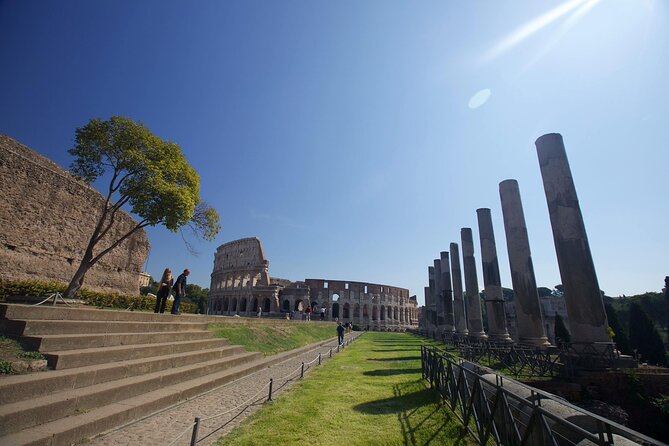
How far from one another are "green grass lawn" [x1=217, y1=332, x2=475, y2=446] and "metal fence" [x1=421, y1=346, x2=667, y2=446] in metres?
0.37

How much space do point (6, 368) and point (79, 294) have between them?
10.9 metres

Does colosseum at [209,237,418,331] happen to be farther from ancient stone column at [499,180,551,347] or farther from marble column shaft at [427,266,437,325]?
ancient stone column at [499,180,551,347]

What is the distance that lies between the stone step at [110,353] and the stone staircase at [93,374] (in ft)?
0.04

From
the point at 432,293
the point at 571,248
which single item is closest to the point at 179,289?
the point at 571,248

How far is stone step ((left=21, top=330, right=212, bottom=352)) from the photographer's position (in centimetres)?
444

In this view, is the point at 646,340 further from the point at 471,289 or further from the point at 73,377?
the point at 73,377

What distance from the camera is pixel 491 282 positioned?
15406 millimetres

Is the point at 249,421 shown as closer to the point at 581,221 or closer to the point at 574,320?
the point at 574,320

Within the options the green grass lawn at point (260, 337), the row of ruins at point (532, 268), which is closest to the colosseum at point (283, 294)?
the green grass lawn at point (260, 337)

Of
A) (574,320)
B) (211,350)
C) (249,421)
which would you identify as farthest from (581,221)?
(211,350)

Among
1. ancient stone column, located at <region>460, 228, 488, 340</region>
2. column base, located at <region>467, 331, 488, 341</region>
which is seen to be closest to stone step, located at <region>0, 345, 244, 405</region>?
column base, located at <region>467, 331, 488, 341</region>

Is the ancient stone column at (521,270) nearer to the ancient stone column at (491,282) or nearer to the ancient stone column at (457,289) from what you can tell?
the ancient stone column at (491,282)

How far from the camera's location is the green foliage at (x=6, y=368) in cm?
373

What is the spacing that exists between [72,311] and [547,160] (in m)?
14.1
